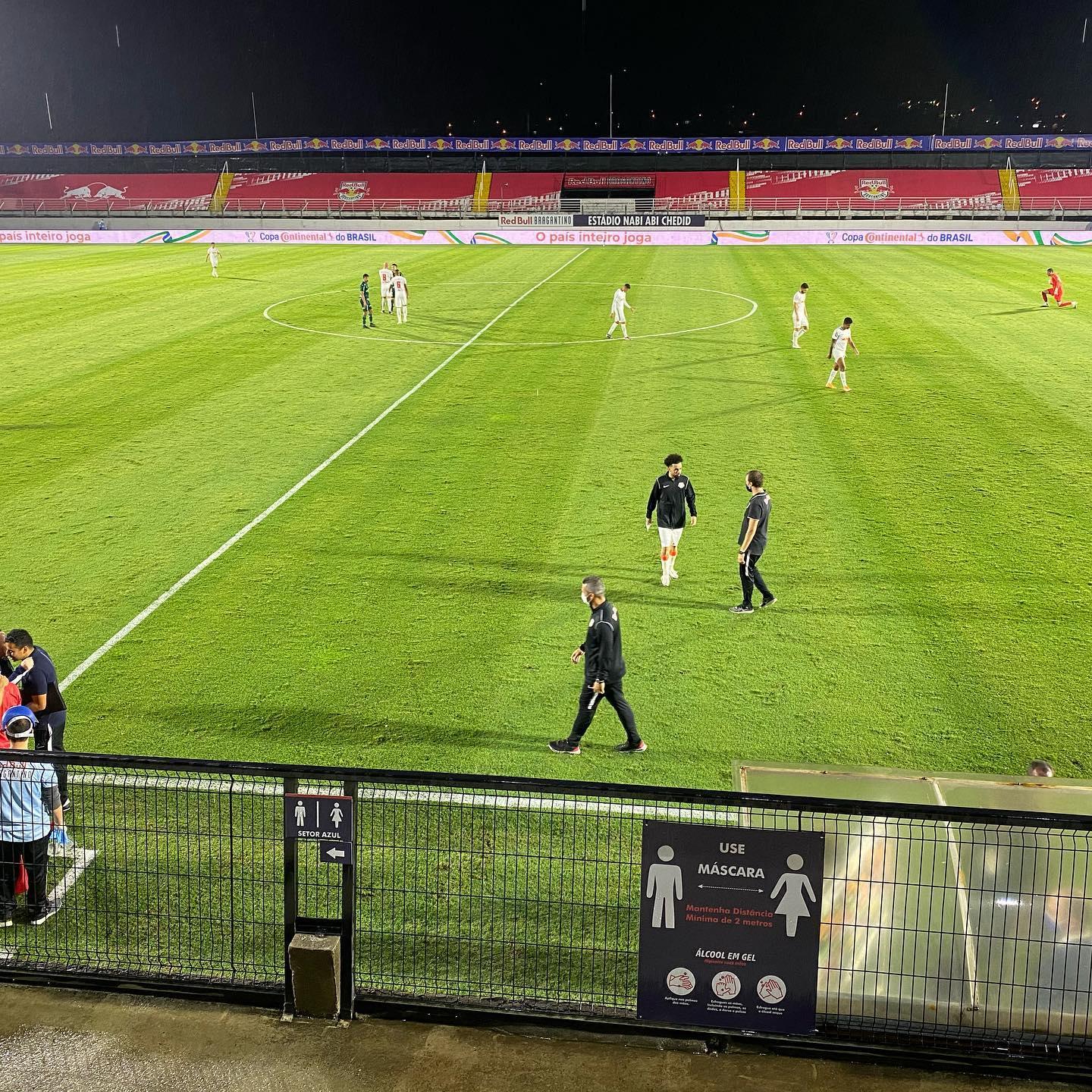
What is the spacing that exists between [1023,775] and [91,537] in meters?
12.0

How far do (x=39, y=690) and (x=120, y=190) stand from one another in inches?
3733

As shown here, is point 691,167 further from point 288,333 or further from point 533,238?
point 288,333

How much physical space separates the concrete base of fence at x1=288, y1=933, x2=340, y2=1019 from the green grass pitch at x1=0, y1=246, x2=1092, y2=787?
324cm

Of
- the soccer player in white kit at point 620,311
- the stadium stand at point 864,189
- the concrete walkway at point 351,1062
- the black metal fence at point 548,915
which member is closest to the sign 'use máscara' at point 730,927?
the black metal fence at point 548,915

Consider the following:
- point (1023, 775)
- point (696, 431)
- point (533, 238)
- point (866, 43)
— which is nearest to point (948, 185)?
point (866, 43)

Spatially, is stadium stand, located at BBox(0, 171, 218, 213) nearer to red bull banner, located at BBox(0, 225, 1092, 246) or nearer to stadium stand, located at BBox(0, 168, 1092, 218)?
stadium stand, located at BBox(0, 168, 1092, 218)

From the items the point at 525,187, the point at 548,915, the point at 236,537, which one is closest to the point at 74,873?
the point at 548,915

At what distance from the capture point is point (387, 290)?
34.2m

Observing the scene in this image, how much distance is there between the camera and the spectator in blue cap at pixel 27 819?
702 cm

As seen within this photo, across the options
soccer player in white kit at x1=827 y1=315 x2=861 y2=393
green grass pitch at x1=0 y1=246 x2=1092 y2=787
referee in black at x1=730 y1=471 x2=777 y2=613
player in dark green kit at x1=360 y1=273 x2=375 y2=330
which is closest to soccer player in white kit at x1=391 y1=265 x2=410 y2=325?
player in dark green kit at x1=360 y1=273 x2=375 y2=330

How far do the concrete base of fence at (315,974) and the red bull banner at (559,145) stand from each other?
298ft

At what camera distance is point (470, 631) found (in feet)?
41.1

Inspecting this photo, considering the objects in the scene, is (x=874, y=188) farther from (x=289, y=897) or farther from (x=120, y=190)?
(x=289, y=897)

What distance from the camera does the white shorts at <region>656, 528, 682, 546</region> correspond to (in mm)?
13414
